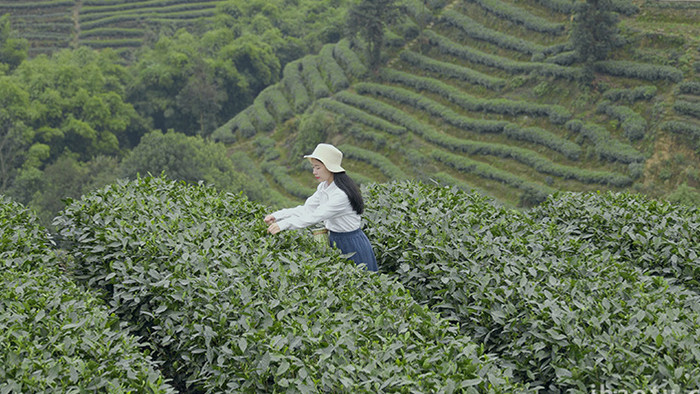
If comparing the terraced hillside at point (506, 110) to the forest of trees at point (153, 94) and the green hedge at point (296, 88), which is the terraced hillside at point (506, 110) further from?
the forest of trees at point (153, 94)

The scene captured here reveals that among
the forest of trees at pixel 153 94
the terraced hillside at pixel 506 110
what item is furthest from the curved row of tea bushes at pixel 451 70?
the forest of trees at pixel 153 94

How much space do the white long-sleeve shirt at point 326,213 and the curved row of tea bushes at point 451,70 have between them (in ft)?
101

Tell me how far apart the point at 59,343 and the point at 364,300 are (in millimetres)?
2275

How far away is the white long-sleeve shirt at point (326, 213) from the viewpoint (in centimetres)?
606

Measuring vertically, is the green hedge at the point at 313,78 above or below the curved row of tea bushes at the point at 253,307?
below

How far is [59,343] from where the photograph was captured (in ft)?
14.4

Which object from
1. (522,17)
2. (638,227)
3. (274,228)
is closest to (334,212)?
(274,228)

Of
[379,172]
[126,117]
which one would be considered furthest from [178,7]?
[379,172]

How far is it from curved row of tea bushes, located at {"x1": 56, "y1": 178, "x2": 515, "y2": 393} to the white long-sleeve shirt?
0.82 ft

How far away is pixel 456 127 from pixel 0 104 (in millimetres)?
33530

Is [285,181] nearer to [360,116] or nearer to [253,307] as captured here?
[360,116]

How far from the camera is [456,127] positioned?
34.9 metres

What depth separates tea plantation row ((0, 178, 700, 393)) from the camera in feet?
13.9

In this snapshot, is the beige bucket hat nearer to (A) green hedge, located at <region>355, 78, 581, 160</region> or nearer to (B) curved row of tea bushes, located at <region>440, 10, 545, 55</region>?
(A) green hedge, located at <region>355, 78, 581, 160</region>
